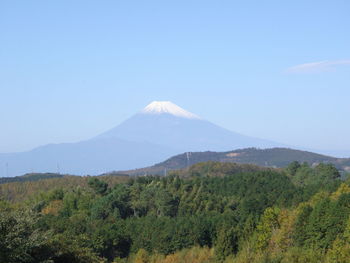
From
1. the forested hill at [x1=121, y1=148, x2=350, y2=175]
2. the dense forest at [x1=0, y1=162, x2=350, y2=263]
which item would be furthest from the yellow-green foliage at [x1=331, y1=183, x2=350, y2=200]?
the forested hill at [x1=121, y1=148, x2=350, y2=175]

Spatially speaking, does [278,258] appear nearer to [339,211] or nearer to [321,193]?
[339,211]

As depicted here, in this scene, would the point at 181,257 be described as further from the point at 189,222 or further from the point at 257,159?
the point at 257,159

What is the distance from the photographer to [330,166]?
70.1m

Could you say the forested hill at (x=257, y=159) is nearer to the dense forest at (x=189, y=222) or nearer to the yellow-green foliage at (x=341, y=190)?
the dense forest at (x=189, y=222)

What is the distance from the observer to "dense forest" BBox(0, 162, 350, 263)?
2297 centimetres

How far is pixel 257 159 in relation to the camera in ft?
537

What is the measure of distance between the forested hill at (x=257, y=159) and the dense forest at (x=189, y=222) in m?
78.6

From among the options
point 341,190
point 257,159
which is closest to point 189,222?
point 341,190

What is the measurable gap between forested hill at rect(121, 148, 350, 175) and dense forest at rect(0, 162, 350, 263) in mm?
78602

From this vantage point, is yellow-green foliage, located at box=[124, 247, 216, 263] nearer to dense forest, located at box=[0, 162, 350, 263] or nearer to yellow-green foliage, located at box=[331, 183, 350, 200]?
dense forest, located at box=[0, 162, 350, 263]

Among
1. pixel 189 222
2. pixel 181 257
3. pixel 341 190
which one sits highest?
pixel 341 190

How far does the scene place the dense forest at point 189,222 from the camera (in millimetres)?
22969

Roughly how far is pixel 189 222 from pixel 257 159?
11800 centimetres

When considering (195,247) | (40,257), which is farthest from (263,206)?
(40,257)
